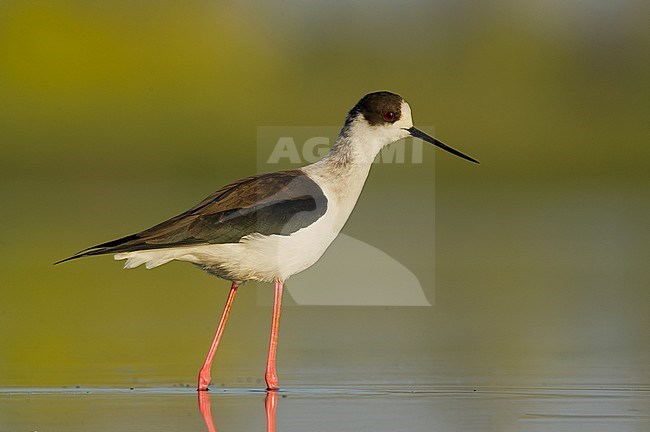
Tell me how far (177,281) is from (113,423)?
6.59 metres

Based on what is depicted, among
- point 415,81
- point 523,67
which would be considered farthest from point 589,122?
point 415,81

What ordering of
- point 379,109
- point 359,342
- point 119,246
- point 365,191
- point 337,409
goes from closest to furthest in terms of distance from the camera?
point 337,409 < point 119,246 < point 379,109 < point 359,342 < point 365,191

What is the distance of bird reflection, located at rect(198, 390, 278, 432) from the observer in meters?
6.46

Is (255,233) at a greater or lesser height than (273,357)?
greater

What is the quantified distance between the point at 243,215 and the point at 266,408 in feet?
4.10

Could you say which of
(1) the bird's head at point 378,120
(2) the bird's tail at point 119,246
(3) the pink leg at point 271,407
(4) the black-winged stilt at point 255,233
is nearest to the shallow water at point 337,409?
(3) the pink leg at point 271,407

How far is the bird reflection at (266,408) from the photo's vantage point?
6463 mm

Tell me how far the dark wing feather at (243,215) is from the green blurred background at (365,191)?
779 millimetres

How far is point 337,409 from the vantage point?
6.85 m

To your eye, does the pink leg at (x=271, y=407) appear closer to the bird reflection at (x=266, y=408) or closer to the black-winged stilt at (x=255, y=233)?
the bird reflection at (x=266, y=408)

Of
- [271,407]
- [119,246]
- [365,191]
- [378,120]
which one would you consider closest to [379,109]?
[378,120]

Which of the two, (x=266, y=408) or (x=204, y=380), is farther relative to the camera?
(x=204, y=380)

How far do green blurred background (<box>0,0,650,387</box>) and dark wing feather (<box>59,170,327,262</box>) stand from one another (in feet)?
2.56

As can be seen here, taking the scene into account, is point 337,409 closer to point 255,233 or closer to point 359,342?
point 255,233
